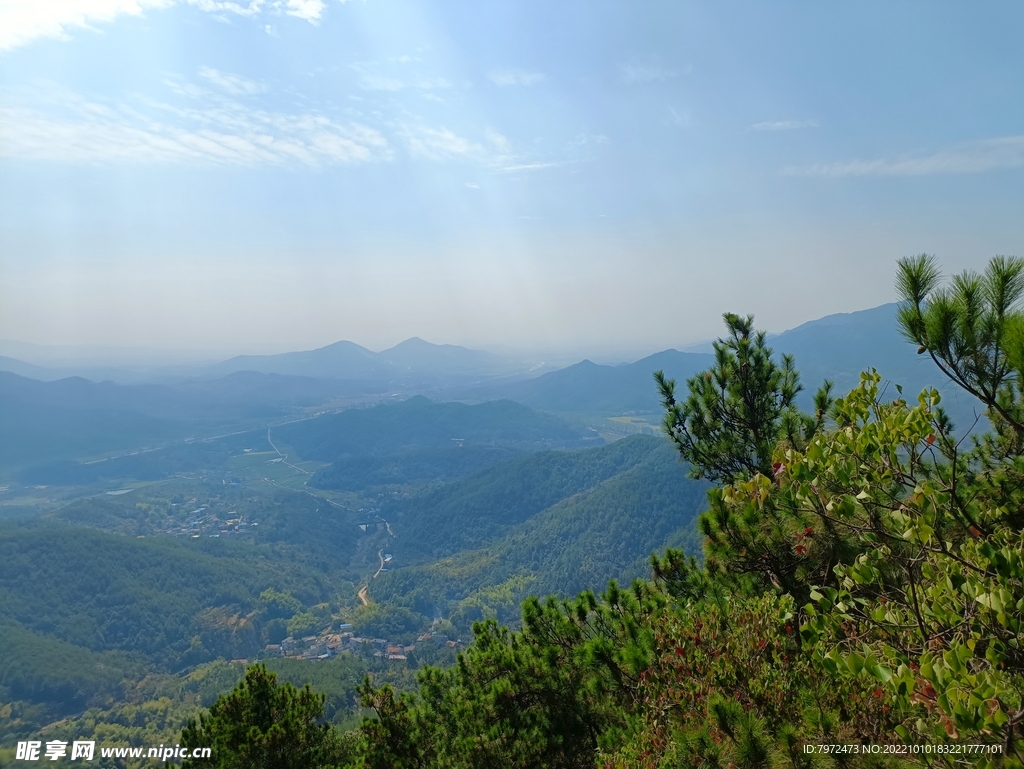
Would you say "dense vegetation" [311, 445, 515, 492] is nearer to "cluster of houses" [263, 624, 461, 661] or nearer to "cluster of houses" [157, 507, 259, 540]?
"cluster of houses" [157, 507, 259, 540]

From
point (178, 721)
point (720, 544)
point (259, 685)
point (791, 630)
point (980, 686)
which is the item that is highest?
point (980, 686)

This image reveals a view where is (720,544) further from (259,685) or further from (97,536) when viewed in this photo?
(97,536)

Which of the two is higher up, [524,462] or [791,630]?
[791,630]

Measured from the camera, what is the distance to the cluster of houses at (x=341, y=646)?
57.0 m

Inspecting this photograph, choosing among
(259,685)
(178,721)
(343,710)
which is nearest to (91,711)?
(178,721)

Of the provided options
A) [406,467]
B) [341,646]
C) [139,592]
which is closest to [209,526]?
[139,592]

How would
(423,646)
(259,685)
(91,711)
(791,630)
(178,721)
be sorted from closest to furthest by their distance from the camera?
1. (791,630)
2. (259,685)
3. (178,721)
4. (91,711)
5. (423,646)

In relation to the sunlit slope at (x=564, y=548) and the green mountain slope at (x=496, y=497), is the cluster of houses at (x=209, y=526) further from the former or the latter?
the sunlit slope at (x=564, y=548)

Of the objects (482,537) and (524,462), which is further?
(524,462)

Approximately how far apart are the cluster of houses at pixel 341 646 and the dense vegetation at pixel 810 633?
55.8m

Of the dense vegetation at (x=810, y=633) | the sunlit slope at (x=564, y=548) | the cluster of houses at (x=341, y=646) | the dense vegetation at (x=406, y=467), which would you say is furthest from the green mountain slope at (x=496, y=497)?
the dense vegetation at (x=810, y=633)

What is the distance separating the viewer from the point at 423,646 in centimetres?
5778

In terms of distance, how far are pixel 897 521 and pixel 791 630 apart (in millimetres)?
1967

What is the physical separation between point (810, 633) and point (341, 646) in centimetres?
6641
